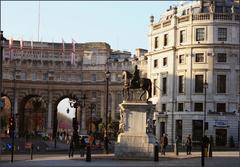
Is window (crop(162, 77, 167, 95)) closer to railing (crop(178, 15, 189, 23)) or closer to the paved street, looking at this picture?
railing (crop(178, 15, 189, 23))

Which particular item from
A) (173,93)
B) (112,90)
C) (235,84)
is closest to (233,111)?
(235,84)

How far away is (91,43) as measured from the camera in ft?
469

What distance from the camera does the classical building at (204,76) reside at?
86188 mm

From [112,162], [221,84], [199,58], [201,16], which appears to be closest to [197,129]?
[221,84]

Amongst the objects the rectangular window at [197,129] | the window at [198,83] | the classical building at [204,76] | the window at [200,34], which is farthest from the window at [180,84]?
the window at [200,34]

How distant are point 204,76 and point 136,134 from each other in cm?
4562

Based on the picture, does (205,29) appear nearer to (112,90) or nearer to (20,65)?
(112,90)

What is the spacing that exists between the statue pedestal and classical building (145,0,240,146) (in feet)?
135

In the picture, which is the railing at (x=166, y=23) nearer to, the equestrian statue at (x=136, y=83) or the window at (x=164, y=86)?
the window at (x=164, y=86)

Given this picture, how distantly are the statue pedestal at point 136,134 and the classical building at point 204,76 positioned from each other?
4129cm

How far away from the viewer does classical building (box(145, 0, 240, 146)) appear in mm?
86188

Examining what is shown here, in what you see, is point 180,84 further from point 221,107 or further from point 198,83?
point 221,107

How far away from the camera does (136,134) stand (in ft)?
143

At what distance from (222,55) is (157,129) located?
50.8 ft
